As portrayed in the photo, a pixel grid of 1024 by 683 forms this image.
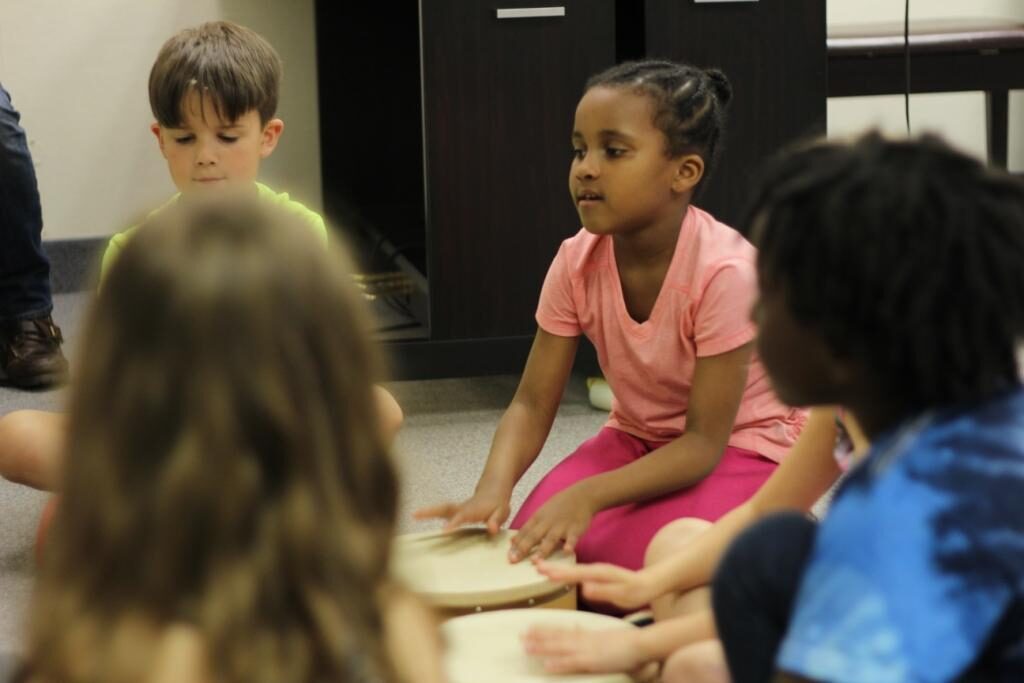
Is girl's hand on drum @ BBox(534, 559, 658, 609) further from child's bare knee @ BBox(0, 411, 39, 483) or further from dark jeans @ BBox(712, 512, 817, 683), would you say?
child's bare knee @ BBox(0, 411, 39, 483)

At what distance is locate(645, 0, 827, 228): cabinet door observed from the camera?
8.46ft

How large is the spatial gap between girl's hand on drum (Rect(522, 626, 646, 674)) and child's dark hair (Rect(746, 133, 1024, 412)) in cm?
38

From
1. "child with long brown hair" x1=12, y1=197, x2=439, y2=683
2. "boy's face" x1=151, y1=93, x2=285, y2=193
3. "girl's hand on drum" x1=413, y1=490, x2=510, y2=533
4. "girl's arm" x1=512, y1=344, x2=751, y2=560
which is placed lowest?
"girl's hand on drum" x1=413, y1=490, x2=510, y2=533

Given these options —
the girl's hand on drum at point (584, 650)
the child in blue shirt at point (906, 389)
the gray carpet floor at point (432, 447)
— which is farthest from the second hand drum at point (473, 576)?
the child in blue shirt at point (906, 389)

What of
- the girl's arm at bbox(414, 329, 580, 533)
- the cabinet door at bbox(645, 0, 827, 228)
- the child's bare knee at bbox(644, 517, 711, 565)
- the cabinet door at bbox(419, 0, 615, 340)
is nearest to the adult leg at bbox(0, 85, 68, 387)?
the cabinet door at bbox(419, 0, 615, 340)

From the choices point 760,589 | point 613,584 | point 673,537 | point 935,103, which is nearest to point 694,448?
point 673,537

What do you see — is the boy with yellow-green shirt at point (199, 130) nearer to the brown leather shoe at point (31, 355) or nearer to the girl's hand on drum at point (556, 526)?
the girl's hand on drum at point (556, 526)

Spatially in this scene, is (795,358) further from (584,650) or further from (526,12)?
(526,12)

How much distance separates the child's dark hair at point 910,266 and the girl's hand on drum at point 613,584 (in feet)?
1.52

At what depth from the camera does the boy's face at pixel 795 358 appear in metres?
0.93

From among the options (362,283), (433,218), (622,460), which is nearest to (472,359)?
(433,218)

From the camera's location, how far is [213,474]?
2.46 ft

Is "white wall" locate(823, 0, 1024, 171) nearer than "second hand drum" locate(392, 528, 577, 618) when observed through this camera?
No

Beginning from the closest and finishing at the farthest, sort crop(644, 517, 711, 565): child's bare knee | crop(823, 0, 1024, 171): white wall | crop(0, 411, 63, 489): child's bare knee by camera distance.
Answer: crop(644, 517, 711, 565): child's bare knee, crop(0, 411, 63, 489): child's bare knee, crop(823, 0, 1024, 171): white wall
